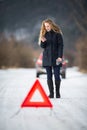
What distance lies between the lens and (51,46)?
1058 cm

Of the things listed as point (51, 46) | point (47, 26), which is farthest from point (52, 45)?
point (47, 26)

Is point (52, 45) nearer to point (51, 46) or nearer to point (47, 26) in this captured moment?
point (51, 46)

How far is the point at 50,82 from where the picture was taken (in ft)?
35.2

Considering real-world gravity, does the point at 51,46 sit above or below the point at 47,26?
below

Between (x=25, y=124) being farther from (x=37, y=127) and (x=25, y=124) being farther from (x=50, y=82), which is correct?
(x=50, y=82)

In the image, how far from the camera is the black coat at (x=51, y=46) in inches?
413

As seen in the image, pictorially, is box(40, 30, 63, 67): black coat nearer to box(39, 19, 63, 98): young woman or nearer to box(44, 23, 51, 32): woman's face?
box(39, 19, 63, 98): young woman

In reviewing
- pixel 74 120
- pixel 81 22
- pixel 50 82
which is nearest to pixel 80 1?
pixel 81 22

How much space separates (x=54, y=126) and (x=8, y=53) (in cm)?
4438

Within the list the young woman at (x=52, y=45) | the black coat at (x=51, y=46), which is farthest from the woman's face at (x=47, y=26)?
the black coat at (x=51, y=46)

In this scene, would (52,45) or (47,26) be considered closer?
(47,26)

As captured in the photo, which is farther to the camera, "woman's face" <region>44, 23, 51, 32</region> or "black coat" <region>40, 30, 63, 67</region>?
"black coat" <region>40, 30, 63, 67</region>

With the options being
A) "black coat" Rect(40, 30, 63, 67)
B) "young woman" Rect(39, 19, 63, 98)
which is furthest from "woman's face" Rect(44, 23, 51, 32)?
"black coat" Rect(40, 30, 63, 67)

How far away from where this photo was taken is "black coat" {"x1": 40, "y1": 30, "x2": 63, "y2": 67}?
10.5 meters
